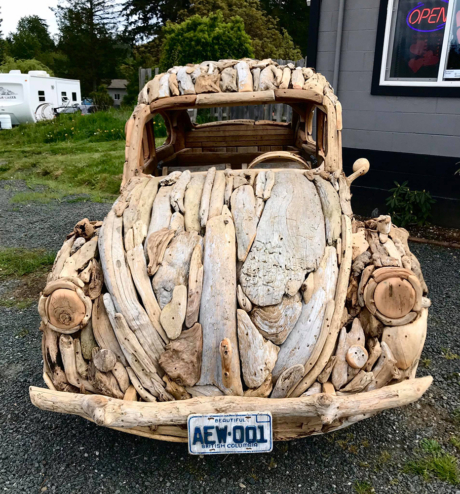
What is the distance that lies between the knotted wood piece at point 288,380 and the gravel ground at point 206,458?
0.60m

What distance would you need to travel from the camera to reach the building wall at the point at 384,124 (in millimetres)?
6320

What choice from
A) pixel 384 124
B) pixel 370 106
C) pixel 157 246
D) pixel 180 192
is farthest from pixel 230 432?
pixel 370 106

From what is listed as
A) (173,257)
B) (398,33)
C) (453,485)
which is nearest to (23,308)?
(173,257)

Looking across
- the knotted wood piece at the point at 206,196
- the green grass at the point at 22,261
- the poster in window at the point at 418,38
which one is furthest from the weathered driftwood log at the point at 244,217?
the poster in window at the point at 418,38

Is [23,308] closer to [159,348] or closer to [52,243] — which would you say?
[52,243]

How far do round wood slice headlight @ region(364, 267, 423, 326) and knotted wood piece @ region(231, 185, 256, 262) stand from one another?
748mm

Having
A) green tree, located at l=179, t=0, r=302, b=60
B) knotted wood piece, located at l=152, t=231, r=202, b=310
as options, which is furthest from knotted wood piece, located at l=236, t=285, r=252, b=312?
green tree, located at l=179, t=0, r=302, b=60

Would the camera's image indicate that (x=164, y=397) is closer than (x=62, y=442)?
Yes

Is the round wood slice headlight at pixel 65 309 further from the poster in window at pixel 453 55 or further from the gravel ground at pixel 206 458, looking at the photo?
the poster in window at pixel 453 55

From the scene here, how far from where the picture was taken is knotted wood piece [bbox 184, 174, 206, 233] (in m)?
2.81

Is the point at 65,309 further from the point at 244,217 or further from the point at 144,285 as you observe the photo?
the point at 244,217

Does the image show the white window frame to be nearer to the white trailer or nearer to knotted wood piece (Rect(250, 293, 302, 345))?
knotted wood piece (Rect(250, 293, 302, 345))

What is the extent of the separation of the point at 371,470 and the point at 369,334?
835mm

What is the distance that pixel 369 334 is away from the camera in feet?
7.89
